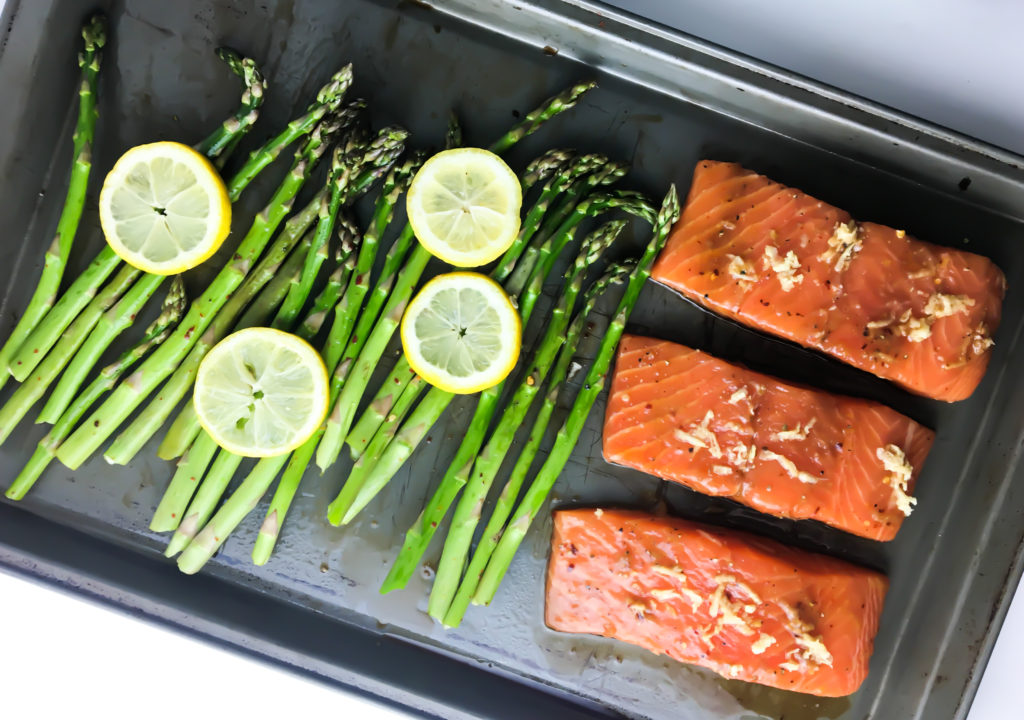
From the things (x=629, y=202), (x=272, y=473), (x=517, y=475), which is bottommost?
(x=272, y=473)

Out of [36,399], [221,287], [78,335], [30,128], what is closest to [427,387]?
[221,287]

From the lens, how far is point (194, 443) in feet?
10.0

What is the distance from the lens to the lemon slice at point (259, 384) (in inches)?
110

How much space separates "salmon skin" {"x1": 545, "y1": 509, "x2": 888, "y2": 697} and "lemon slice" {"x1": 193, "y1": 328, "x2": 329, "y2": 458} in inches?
53.0

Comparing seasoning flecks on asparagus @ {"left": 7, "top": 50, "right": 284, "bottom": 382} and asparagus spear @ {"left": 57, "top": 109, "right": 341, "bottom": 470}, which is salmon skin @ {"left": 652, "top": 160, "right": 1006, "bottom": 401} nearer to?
asparagus spear @ {"left": 57, "top": 109, "right": 341, "bottom": 470}

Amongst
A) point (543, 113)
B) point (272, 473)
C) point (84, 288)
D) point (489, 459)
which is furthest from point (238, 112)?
point (489, 459)

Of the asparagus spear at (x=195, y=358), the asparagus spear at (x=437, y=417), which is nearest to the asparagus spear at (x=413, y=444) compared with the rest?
the asparagus spear at (x=437, y=417)

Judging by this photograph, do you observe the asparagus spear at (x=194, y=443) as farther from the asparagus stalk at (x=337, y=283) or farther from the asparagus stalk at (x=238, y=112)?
the asparagus stalk at (x=238, y=112)

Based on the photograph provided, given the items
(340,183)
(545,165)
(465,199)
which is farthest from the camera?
(545,165)

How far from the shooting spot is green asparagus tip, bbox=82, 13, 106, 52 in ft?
9.61

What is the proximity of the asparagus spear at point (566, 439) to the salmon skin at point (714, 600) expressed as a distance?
18 centimetres

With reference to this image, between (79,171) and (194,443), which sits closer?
(79,171)

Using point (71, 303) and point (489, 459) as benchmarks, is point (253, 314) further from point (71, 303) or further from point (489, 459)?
point (489, 459)

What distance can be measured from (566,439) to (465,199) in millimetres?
1245
